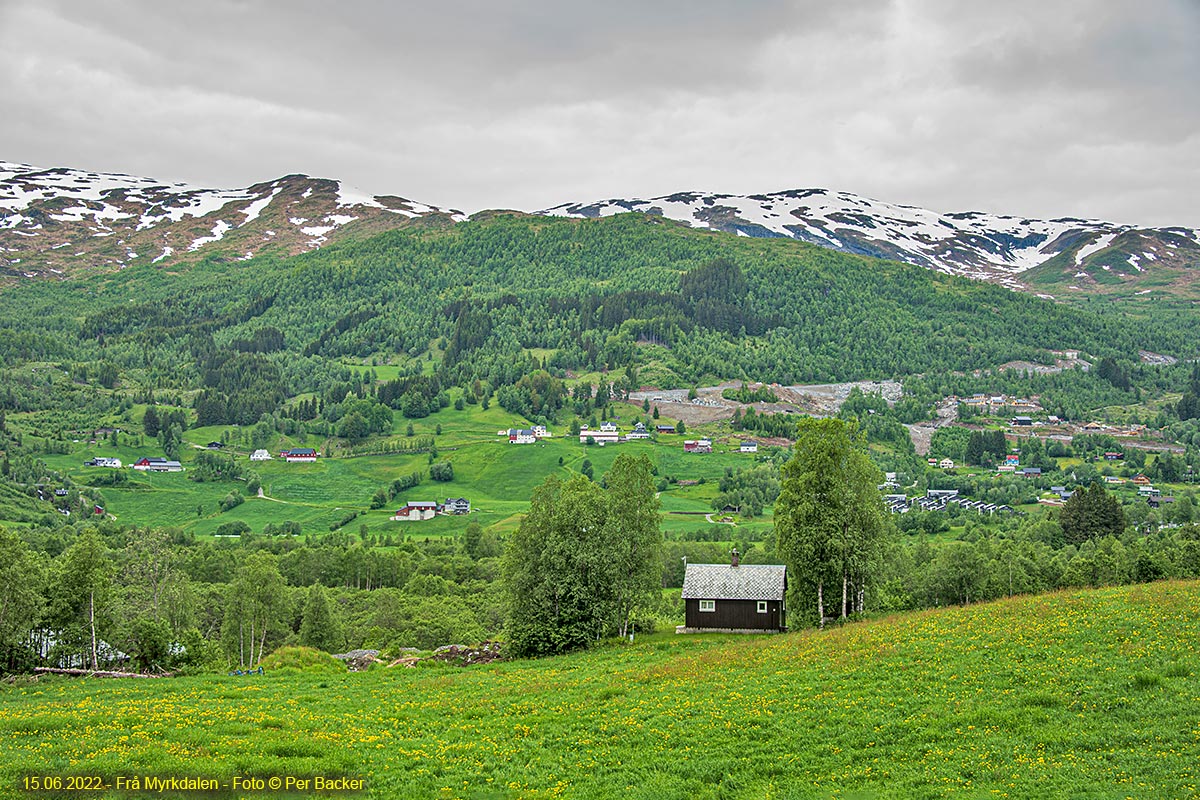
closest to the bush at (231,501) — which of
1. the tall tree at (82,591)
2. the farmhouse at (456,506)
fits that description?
the farmhouse at (456,506)

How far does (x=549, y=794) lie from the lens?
19.1 m

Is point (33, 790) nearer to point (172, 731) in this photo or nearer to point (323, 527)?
point (172, 731)

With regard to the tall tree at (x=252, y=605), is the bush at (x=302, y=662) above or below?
above

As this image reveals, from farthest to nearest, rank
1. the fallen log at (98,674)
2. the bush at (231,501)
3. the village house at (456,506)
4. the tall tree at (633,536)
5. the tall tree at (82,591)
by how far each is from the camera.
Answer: the bush at (231,501) → the village house at (456,506) → the tall tree at (633,536) → the tall tree at (82,591) → the fallen log at (98,674)

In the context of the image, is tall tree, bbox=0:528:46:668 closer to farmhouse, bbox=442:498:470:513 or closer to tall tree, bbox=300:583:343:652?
tall tree, bbox=300:583:343:652

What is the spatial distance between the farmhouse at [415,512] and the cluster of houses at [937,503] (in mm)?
88687

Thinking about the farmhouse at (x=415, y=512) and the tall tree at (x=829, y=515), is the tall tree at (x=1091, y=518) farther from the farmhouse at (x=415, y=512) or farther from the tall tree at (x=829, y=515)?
the farmhouse at (x=415, y=512)

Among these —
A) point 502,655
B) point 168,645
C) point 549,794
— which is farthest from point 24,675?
point 549,794

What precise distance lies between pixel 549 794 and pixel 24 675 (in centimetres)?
3411

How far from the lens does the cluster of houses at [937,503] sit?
500 feet

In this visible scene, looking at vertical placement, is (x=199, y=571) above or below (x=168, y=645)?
below

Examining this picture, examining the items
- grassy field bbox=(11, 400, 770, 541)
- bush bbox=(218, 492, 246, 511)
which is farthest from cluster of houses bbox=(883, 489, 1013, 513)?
bush bbox=(218, 492, 246, 511)

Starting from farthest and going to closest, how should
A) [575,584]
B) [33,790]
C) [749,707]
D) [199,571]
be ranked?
[199,571]
[575,584]
[749,707]
[33,790]

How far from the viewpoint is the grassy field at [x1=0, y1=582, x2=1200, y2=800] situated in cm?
1891
